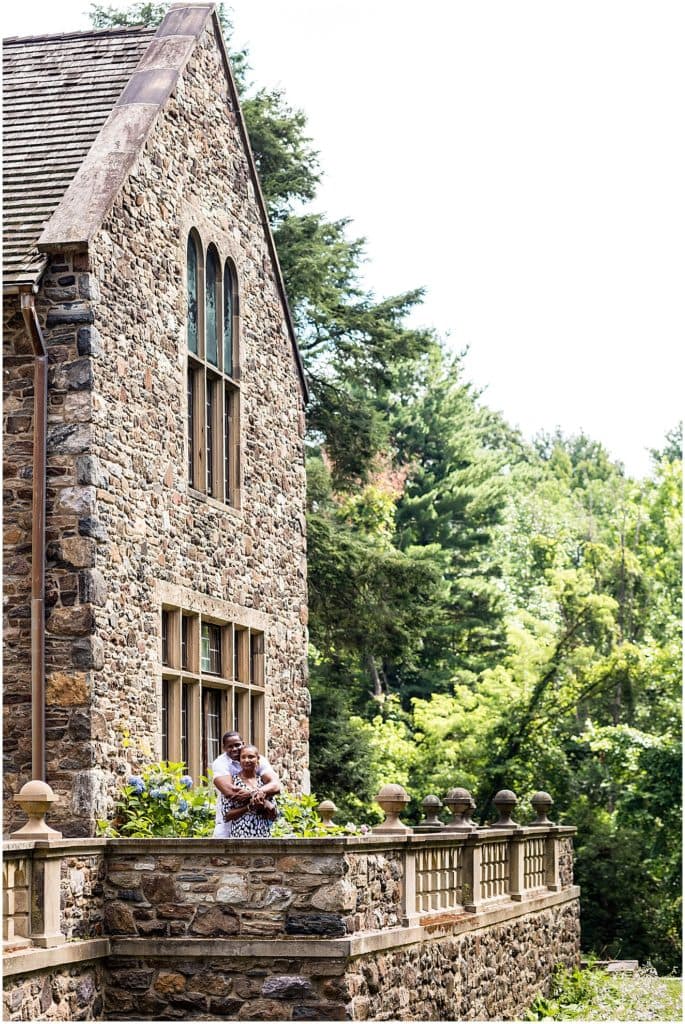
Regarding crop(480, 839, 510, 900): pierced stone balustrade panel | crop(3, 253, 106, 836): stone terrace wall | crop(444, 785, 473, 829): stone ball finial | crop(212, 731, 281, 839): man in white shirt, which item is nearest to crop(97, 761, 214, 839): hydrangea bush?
crop(212, 731, 281, 839): man in white shirt

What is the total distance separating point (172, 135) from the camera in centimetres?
1703

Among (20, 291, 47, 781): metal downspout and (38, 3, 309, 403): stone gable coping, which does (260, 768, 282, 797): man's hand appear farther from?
(38, 3, 309, 403): stone gable coping

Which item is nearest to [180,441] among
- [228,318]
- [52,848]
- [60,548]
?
[228,318]

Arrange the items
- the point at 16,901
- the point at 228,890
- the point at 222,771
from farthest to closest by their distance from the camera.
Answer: the point at 222,771
the point at 228,890
the point at 16,901

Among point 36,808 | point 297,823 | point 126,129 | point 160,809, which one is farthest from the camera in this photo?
point 297,823

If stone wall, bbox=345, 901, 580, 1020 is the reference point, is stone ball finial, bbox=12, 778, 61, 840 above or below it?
above

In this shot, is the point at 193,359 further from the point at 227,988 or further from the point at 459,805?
the point at 227,988

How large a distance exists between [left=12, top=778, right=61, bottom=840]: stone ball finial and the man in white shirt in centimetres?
211

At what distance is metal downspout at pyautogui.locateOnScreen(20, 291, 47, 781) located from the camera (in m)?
13.8

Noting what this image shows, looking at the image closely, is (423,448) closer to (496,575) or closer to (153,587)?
(496,575)

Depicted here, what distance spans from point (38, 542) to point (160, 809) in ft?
8.62

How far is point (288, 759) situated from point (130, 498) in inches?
Result: 220

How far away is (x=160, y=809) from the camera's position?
14.5 metres

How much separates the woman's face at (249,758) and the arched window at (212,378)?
394 centimetres
